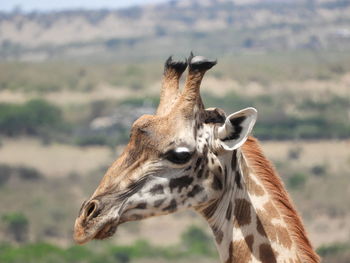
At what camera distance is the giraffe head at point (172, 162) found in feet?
29.8

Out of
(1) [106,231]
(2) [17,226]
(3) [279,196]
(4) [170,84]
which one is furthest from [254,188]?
(2) [17,226]

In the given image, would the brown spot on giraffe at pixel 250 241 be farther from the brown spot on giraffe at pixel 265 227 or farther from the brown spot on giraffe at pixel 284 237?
the brown spot on giraffe at pixel 284 237

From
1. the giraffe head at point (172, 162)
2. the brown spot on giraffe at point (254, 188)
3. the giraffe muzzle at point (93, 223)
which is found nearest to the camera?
the giraffe muzzle at point (93, 223)

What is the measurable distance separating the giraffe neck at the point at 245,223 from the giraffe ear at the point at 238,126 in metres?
0.22

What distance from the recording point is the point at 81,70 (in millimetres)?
123250

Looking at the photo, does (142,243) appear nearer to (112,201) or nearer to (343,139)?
(343,139)

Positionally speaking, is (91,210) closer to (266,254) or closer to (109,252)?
(266,254)

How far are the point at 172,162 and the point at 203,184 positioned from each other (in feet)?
1.06

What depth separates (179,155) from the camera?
927 cm

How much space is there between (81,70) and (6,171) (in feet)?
159

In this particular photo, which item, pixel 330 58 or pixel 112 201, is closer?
pixel 112 201

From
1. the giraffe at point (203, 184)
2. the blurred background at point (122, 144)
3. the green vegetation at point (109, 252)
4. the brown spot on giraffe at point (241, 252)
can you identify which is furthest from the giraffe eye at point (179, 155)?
the green vegetation at point (109, 252)

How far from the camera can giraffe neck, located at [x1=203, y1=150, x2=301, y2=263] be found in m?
9.27

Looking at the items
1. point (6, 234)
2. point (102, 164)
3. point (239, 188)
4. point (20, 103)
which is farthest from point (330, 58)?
point (239, 188)
